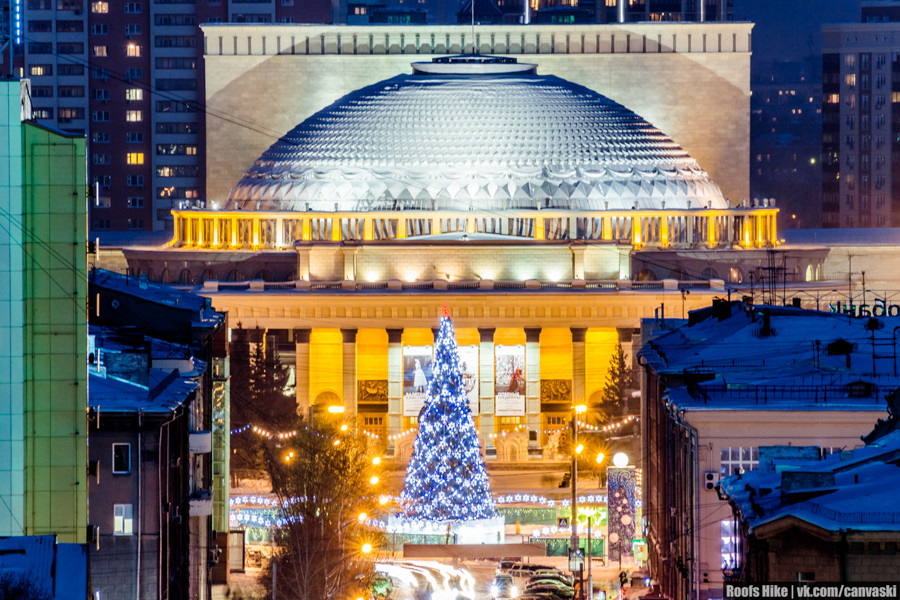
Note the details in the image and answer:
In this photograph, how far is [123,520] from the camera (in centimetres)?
4803

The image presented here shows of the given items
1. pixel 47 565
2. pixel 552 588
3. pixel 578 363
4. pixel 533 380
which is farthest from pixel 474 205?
pixel 47 565

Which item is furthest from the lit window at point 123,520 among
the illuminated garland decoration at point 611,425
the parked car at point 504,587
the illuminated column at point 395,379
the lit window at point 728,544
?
the illuminated column at point 395,379

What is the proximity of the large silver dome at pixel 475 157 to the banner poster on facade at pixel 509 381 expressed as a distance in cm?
1437

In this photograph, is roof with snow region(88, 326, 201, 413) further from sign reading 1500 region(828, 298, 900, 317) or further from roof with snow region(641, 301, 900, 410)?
sign reading 1500 region(828, 298, 900, 317)

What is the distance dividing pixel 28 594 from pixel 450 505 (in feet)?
129

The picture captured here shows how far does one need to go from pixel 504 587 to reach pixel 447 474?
1096 cm

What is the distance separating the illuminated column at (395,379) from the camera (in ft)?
367

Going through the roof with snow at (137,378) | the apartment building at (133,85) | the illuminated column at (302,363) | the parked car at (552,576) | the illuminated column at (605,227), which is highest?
the apartment building at (133,85)

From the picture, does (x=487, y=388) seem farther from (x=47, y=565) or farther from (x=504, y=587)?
(x=47, y=565)

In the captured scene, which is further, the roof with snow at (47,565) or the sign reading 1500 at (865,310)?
the sign reading 1500 at (865,310)

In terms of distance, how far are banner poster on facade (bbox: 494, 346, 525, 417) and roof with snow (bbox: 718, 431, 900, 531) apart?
64.5 meters

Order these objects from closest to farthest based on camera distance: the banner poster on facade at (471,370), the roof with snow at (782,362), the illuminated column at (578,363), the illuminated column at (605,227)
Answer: the roof with snow at (782,362), the banner poster on facade at (471,370), the illuminated column at (578,363), the illuminated column at (605,227)

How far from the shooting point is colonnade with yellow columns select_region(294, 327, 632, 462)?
372ft

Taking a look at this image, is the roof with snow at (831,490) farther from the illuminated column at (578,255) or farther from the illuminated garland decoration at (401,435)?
the illuminated column at (578,255)
